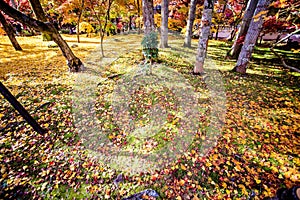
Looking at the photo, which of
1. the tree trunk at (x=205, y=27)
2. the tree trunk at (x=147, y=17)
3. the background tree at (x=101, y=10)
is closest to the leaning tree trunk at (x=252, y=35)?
the tree trunk at (x=205, y=27)

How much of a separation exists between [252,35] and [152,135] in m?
5.97

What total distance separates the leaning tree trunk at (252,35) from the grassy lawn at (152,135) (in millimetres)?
637

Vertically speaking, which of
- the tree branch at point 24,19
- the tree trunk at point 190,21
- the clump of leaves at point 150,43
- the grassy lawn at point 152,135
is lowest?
the grassy lawn at point 152,135

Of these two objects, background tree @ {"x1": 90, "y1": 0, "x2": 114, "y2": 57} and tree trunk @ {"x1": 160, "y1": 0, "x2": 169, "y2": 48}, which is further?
tree trunk @ {"x1": 160, "y1": 0, "x2": 169, "y2": 48}

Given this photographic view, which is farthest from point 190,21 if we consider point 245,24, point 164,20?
point 245,24

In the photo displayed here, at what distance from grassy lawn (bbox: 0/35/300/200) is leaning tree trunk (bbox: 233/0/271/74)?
2.09 feet

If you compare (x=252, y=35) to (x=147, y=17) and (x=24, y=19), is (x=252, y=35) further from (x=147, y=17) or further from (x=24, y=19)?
(x=24, y=19)

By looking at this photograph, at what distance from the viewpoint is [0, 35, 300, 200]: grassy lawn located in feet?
9.80

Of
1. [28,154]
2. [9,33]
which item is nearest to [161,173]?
[28,154]

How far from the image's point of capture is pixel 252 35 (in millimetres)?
5992

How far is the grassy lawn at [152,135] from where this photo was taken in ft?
9.80

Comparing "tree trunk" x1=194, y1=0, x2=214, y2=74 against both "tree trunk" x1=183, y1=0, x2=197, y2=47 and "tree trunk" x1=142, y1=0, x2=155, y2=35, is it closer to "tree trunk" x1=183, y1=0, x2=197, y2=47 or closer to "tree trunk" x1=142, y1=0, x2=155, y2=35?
"tree trunk" x1=142, y1=0, x2=155, y2=35

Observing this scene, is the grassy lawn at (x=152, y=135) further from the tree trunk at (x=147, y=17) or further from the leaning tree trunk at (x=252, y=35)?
the tree trunk at (x=147, y=17)

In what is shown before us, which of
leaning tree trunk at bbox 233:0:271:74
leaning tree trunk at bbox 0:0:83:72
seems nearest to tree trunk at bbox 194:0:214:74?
leaning tree trunk at bbox 233:0:271:74
